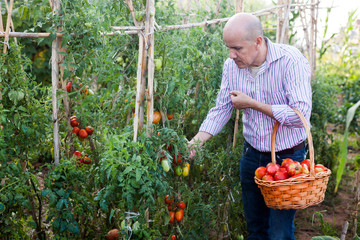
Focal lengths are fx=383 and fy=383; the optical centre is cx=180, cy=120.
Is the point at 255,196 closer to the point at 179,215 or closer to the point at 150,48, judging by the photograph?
the point at 179,215

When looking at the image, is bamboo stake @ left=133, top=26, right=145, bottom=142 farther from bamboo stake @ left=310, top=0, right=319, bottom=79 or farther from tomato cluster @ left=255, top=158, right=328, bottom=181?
bamboo stake @ left=310, top=0, right=319, bottom=79

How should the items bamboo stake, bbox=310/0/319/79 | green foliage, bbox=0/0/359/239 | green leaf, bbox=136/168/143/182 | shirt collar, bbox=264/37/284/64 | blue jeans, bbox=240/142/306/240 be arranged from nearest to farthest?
green leaf, bbox=136/168/143/182
green foliage, bbox=0/0/359/239
shirt collar, bbox=264/37/284/64
blue jeans, bbox=240/142/306/240
bamboo stake, bbox=310/0/319/79

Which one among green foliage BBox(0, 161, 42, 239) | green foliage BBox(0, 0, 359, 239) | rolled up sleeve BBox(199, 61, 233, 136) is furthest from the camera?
rolled up sleeve BBox(199, 61, 233, 136)

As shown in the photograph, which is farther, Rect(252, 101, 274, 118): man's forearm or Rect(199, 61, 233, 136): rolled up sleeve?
Rect(199, 61, 233, 136): rolled up sleeve

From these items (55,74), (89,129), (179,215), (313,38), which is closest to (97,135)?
(89,129)

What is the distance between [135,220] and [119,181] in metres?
0.24

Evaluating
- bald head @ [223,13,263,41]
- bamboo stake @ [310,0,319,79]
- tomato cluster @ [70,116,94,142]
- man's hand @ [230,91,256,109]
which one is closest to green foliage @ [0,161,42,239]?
tomato cluster @ [70,116,94,142]

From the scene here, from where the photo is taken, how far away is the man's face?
1926 millimetres

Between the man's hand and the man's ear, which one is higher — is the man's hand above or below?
below

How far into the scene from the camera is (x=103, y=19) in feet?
7.00

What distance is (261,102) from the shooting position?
6.72ft

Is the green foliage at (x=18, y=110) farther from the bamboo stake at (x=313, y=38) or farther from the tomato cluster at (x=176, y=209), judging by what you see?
the bamboo stake at (x=313, y=38)

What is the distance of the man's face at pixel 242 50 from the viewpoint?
6.32ft

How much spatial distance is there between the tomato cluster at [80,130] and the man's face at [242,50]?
0.91 meters
